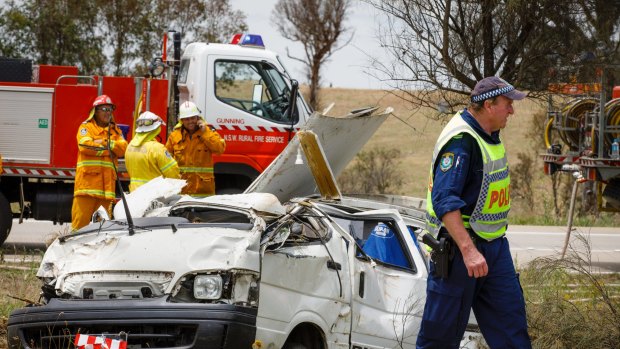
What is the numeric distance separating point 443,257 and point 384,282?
1.00 metres

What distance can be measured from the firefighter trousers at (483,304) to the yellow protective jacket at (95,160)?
5.85 metres

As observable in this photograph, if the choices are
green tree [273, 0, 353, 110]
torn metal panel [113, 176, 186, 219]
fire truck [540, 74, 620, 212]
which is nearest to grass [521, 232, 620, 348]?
torn metal panel [113, 176, 186, 219]

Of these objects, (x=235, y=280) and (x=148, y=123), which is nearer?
(x=235, y=280)

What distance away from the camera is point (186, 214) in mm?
7176

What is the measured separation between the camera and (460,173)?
19.3ft

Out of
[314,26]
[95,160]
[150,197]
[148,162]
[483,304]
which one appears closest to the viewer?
[483,304]

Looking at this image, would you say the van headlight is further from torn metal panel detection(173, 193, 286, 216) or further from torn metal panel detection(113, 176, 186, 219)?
torn metal panel detection(113, 176, 186, 219)

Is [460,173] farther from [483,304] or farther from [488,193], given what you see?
[483,304]

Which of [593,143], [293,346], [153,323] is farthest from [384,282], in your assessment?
[593,143]

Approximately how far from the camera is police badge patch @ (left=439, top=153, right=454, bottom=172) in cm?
592

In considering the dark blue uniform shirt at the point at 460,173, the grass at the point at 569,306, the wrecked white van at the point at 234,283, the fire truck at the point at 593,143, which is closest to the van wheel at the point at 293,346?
the wrecked white van at the point at 234,283

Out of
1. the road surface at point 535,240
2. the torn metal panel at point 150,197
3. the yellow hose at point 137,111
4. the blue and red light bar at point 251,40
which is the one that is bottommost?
the road surface at point 535,240

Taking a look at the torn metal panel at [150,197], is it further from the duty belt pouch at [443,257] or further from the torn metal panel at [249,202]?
the duty belt pouch at [443,257]

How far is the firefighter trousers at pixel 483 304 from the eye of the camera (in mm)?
5914
